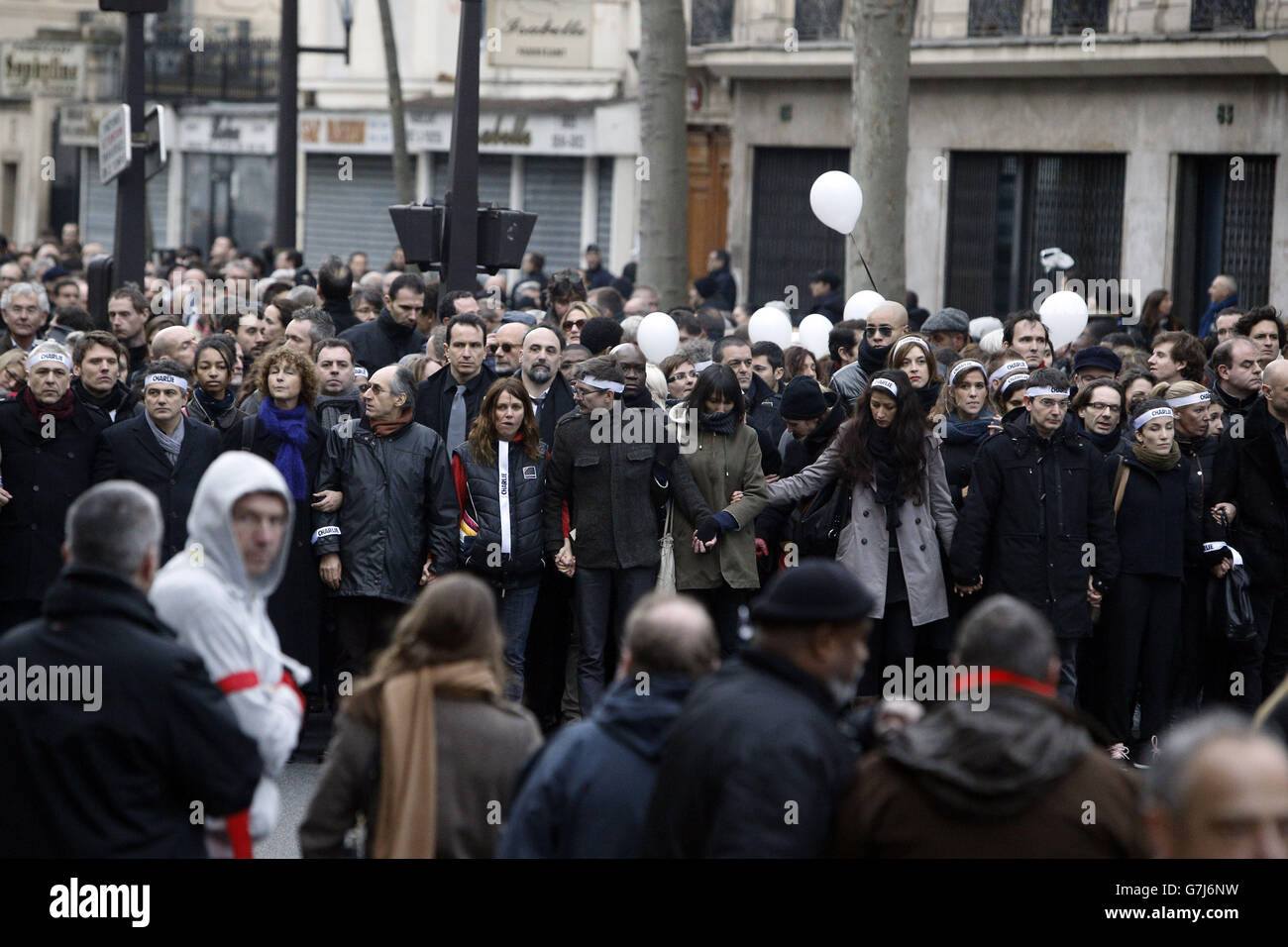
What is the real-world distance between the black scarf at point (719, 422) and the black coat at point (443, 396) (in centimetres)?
124

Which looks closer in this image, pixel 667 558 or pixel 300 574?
pixel 300 574

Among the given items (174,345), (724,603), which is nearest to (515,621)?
(724,603)

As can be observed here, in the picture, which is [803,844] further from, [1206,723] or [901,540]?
[901,540]

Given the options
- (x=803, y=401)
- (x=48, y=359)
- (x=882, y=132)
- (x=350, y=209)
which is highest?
(x=350, y=209)

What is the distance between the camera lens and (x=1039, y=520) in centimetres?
878

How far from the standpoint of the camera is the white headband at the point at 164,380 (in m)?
8.78

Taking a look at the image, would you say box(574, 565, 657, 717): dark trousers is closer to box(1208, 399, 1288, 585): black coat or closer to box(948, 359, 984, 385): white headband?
box(948, 359, 984, 385): white headband

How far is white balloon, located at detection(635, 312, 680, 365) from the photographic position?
1155cm

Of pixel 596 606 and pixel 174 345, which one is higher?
pixel 174 345

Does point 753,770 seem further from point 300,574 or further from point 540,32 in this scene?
point 540,32

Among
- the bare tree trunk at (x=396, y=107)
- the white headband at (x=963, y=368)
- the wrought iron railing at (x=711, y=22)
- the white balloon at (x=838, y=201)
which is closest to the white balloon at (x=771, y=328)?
the white balloon at (x=838, y=201)

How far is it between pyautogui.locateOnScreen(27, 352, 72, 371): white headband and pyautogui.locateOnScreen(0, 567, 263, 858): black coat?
4625 millimetres

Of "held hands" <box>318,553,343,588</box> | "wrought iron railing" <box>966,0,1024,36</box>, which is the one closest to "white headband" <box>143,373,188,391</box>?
"held hands" <box>318,553,343,588</box>

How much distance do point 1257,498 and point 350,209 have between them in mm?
28800
